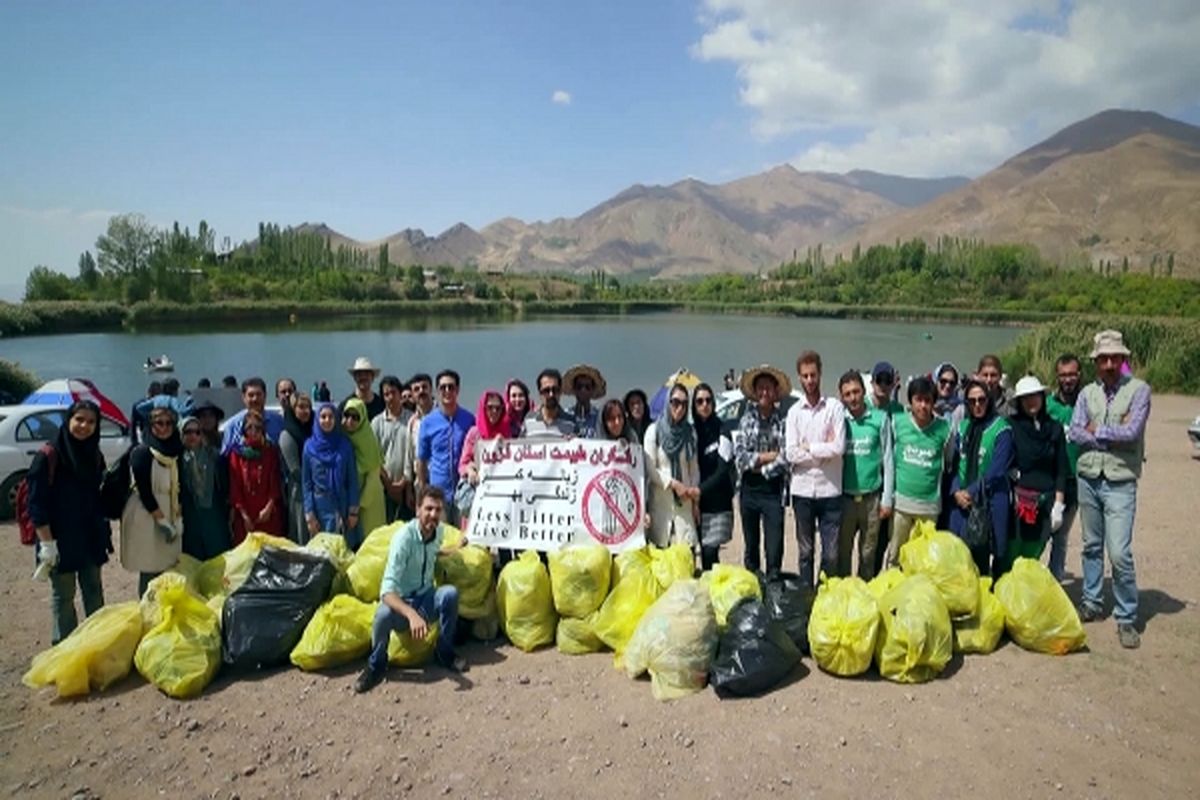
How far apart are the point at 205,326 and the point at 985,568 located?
220 ft

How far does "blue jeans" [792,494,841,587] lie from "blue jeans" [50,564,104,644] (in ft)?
15.2

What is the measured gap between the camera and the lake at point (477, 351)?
32594 mm

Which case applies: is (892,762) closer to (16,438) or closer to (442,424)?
(442,424)

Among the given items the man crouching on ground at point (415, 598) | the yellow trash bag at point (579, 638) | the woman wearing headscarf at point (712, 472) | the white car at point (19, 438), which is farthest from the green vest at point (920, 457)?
the white car at point (19, 438)

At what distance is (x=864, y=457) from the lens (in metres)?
4.87

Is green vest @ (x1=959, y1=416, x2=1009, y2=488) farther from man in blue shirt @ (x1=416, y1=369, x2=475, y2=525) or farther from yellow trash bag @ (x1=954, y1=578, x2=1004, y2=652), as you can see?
man in blue shirt @ (x1=416, y1=369, x2=475, y2=525)

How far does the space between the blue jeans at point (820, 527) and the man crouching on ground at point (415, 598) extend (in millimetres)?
2363

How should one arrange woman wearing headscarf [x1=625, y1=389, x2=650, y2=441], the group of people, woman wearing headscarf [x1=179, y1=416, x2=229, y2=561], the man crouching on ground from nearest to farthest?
the man crouching on ground
the group of people
woman wearing headscarf [x1=179, y1=416, x2=229, y2=561]
woman wearing headscarf [x1=625, y1=389, x2=650, y2=441]

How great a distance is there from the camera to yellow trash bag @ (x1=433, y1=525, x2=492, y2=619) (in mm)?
4652

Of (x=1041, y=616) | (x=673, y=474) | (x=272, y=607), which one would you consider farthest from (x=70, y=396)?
(x=1041, y=616)

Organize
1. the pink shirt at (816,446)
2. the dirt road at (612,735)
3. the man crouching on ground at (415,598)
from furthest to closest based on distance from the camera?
the pink shirt at (816,446)
the man crouching on ground at (415,598)
the dirt road at (612,735)

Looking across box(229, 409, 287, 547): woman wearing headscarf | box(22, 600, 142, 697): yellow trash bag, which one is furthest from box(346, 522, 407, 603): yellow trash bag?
box(22, 600, 142, 697): yellow trash bag

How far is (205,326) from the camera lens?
60.7 meters

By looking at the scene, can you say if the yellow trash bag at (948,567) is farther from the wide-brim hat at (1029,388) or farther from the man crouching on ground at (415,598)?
the man crouching on ground at (415,598)
